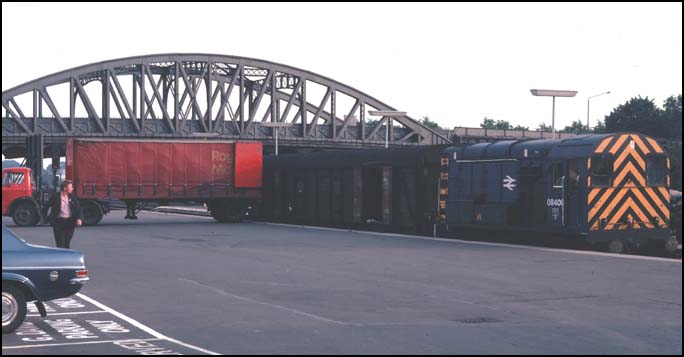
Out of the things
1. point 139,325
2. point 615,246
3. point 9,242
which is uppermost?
point 9,242

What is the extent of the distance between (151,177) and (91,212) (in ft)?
9.46

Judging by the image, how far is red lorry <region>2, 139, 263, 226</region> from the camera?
37250 mm

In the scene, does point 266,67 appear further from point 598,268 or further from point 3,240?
point 3,240

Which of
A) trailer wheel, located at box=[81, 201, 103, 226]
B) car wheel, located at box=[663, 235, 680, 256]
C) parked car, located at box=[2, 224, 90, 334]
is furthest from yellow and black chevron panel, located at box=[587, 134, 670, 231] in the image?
trailer wheel, located at box=[81, 201, 103, 226]

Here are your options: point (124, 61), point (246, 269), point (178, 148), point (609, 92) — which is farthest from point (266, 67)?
point (246, 269)

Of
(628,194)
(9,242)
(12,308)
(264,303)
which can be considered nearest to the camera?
(12,308)

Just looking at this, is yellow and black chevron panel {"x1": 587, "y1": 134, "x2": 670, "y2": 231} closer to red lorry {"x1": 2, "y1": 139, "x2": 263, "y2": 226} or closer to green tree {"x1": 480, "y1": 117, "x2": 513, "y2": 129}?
red lorry {"x1": 2, "y1": 139, "x2": 263, "y2": 226}

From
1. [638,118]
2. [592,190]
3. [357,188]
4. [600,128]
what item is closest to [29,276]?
[592,190]

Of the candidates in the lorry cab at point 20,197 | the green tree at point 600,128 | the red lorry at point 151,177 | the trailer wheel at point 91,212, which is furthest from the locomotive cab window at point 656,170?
the green tree at point 600,128

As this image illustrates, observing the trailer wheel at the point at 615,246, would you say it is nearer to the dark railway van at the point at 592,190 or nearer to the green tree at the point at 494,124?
the dark railway van at the point at 592,190

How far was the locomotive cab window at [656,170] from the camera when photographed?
24234 mm

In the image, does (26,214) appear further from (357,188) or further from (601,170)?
(601,170)

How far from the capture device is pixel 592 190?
23.4 metres

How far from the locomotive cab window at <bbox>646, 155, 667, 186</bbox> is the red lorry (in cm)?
2070
